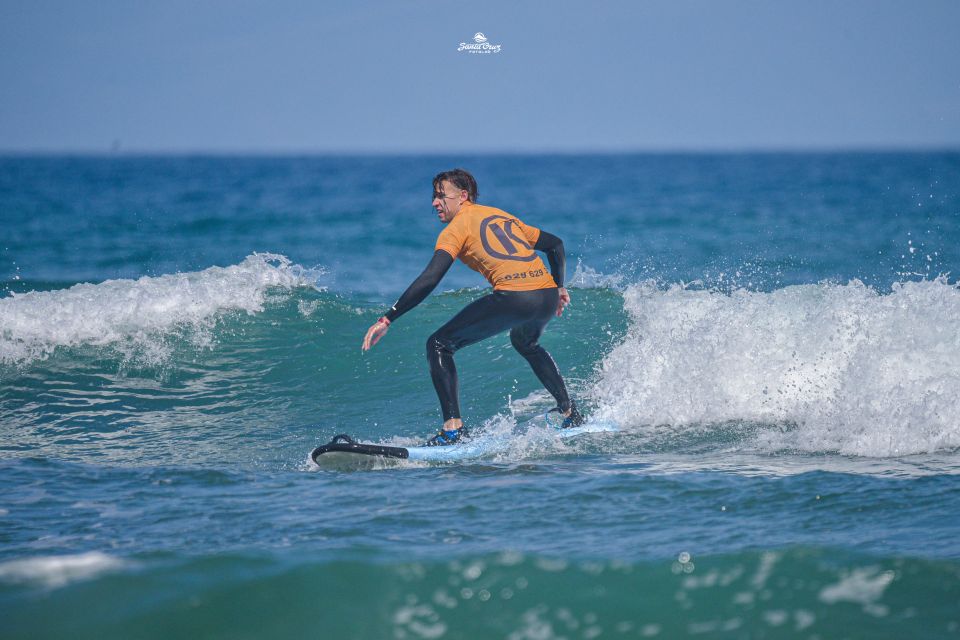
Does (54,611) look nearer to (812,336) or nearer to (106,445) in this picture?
(106,445)

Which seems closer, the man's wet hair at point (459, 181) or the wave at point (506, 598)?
the wave at point (506, 598)

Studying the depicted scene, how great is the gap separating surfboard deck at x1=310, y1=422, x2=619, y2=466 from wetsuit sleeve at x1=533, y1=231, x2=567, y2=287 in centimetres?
105

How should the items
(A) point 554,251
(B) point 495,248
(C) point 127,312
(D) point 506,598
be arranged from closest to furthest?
(D) point 506,598 < (B) point 495,248 < (A) point 554,251 < (C) point 127,312

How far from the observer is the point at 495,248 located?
592cm

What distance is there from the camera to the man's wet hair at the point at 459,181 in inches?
236

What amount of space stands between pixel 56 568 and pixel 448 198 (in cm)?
313

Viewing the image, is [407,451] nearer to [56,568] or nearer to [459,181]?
[459,181]

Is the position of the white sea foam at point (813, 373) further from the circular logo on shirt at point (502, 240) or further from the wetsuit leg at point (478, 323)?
the circular logo on shirt at point (502, 240)

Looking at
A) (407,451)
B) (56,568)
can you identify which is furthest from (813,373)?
(56,568)

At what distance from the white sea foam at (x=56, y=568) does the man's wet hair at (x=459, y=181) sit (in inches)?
118

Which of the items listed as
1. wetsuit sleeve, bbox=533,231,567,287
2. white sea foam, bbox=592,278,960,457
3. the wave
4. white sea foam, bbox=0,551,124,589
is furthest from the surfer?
white sea foam, bbox=0,551,124,589

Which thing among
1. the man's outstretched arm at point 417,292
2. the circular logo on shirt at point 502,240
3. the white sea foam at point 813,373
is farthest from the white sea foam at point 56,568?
the white sea foam at point 813,373

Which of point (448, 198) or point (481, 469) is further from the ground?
point (448, 198)

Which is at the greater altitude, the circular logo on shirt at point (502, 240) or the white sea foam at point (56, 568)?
the circular logo on shirt at point (502, 240)
